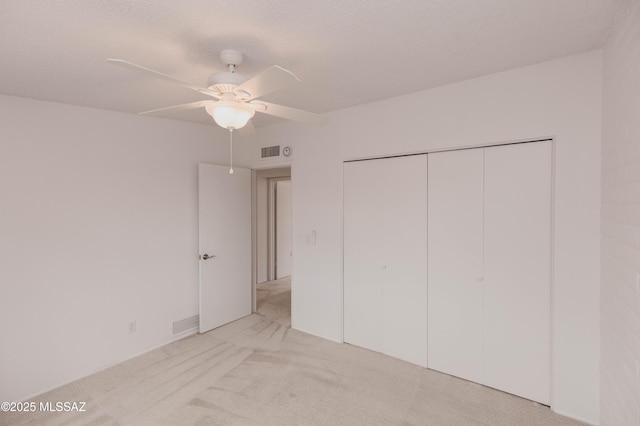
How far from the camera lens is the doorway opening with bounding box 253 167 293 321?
18.7ft

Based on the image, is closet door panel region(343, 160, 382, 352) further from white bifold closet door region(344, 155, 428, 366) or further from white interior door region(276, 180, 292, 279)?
white interior door region(276, 180, 292, 279)

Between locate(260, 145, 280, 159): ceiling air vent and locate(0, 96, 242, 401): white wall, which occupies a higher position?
locate(260, 145, 280, 159): ceiling air vent

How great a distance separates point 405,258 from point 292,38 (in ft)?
6.71

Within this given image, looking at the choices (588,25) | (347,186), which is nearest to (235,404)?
(347,186)

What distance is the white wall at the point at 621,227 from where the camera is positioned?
4.79ft

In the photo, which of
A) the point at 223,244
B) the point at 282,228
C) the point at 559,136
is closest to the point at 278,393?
the point at 223,244

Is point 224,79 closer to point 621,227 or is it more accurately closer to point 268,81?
point 268,81

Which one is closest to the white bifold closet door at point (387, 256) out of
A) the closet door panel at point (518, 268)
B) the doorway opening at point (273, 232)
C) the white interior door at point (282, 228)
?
the closet door panel at point (518, 268)

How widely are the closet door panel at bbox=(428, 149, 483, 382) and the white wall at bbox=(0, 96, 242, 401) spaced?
2680 mm

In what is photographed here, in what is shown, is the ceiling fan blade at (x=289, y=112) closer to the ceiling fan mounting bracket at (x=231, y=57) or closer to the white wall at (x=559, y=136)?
the ceiling fan mounting bracket at (x=231, y=57)

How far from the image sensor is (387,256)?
9.77 feet

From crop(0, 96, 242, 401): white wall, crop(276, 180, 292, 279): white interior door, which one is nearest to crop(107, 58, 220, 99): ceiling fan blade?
crop(0, 96, 242, 401): white wall

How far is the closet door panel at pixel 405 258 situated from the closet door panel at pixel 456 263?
8cm

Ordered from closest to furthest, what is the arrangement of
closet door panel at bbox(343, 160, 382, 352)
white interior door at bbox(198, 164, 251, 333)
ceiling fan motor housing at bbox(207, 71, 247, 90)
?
ceiling fan motor housing at bbox(207, 71, 247, 90)
closet door panel at bbox(343, 160, 382, 352)
white interior door at bbox(198, 164, 251, 333)
